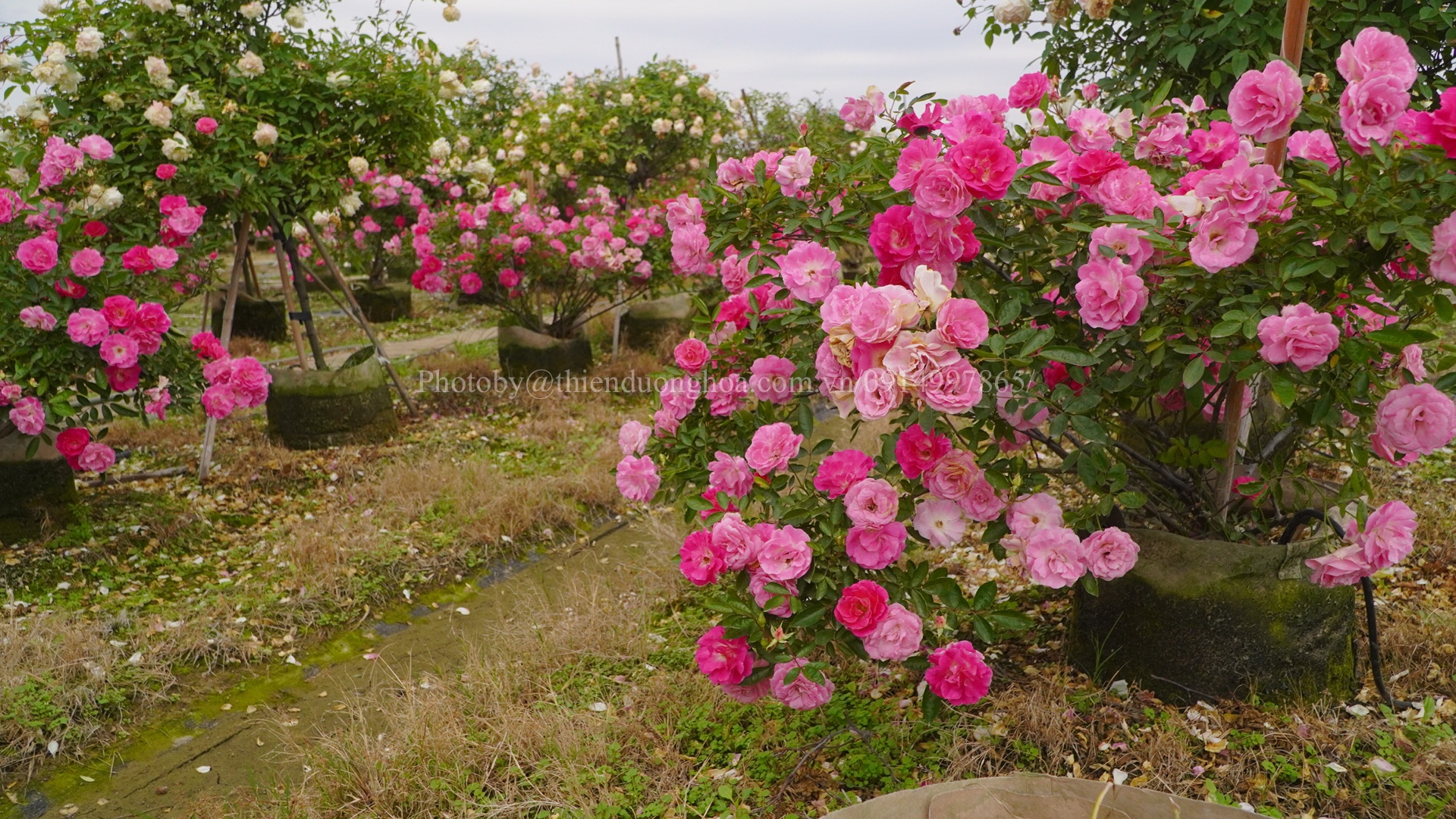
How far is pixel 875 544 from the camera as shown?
5.98ft

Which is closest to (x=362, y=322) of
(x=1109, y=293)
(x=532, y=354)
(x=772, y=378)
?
(x=532, y=354)

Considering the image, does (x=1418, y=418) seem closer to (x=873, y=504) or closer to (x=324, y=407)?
(x=873, y=504)

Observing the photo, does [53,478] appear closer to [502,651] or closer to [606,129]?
[502,651]

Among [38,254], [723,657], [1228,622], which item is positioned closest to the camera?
[723,657]

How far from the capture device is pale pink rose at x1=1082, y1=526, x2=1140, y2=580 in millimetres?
1914

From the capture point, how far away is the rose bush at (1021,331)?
1.63 metres

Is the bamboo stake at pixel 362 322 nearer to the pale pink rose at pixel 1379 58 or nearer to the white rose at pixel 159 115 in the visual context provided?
the white rose at pixel 159 115

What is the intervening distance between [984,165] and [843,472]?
61 cm

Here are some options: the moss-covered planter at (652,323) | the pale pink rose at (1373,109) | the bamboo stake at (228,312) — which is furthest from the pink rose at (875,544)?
the moss-covered planter at (652,323)

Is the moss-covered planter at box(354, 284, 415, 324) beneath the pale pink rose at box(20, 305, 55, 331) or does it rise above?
beneath

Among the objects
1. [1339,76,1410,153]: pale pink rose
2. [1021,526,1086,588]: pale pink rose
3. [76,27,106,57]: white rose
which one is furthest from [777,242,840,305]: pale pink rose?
[76,27,106,57]: white rose

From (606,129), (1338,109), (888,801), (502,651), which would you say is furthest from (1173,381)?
(606,129)

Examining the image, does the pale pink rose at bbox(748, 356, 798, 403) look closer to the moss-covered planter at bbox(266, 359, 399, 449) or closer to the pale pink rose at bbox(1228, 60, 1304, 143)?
the pale pink rose at bbox(1228, 60, 1304, 143)

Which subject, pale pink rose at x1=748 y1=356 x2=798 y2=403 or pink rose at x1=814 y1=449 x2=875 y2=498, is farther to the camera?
pale pink rose at x1=748 y1=356 x2=798 y2=403
